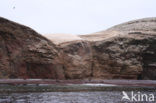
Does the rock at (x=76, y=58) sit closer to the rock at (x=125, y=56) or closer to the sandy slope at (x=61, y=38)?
the sandy slope at (x=61, y=38)

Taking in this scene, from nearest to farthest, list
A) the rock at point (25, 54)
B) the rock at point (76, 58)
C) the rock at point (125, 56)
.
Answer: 1. the rock at point (25, 54)
2. the rock at point (76, 58)
3. the rock at point (125, 56)

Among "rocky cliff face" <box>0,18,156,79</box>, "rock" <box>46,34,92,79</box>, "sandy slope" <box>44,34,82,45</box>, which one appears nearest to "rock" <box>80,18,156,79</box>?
"rocky cliff face" <box>0,18,156,79</box>

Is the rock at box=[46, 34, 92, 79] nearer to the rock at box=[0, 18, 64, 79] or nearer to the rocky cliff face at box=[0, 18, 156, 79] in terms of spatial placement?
the rocky cliff face at box=[0, 18, 156, 79]

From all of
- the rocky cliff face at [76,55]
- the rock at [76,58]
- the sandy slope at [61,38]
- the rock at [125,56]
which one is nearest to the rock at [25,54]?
the rocky cliff face at [76,55]

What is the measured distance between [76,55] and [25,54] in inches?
457

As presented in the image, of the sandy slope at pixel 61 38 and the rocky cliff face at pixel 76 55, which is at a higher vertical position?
the sandy slope at pixel 61 38

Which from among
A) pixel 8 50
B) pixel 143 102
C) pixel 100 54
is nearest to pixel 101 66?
pixel 100 54

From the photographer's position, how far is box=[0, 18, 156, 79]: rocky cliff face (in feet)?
158

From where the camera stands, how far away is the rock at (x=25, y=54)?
47.4 meters

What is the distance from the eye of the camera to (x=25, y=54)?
49.4m

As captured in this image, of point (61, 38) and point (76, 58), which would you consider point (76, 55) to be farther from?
point (61, 38)

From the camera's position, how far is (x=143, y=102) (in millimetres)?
20141

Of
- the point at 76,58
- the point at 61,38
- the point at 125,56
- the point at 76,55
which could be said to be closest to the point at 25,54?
the point at 76,58

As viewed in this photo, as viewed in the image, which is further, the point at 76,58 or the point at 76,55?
the point at 76,55
